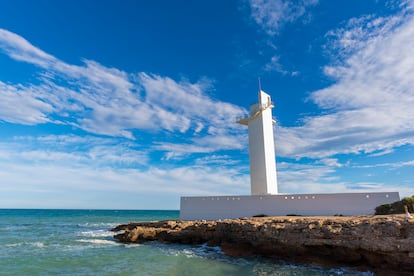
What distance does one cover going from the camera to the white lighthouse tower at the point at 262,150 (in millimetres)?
22556

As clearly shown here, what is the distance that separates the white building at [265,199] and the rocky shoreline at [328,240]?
4301 millimetres

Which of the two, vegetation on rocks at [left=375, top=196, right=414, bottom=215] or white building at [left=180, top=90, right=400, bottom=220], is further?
white building at [left=180, top=90, right=400, bottom=220]

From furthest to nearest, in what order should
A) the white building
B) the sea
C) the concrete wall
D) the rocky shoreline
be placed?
the white building
the concrete wall
the sea
the rocky shoreline

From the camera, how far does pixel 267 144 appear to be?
75.9 ft

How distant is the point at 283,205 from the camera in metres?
19.3

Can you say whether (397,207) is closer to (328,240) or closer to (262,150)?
(328,240)

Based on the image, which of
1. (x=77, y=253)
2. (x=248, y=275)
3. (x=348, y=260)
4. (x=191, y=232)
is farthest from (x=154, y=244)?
(x=348, y=260)

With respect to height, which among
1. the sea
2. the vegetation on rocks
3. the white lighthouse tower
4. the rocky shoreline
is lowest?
the sea

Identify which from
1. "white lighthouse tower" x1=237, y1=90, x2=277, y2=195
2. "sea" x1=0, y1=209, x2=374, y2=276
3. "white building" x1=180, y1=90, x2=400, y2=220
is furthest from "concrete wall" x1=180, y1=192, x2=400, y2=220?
"sea" x1=0, y1=209, x2=374, y2=276

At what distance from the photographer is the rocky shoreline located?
33.7 ft

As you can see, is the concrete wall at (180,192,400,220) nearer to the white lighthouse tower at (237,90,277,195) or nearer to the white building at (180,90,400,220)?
the white building at (180,90,400,220)

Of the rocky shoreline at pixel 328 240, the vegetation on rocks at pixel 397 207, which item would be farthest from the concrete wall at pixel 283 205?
the rocky shoreline at pixel 328 240

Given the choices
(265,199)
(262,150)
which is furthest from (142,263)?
(262,150)

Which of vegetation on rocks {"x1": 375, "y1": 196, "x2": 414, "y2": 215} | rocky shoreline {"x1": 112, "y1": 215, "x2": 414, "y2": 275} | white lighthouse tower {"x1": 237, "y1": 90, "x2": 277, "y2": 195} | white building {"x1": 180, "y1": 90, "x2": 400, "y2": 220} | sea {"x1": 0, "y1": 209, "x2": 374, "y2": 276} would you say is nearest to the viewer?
rocky shoreline {"x1": 112, "y1": 215, "x2": 414, "y2": 275}
